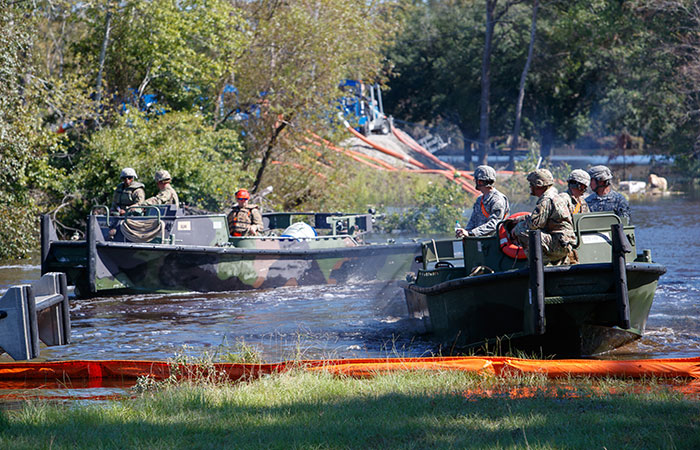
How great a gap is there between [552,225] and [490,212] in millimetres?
1945

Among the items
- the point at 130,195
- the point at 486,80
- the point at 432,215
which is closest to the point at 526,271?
the point at 130,195

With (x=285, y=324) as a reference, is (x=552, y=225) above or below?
above

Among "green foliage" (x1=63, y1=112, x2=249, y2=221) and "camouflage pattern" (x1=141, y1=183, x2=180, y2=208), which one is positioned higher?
"green foliage" (x1=63, y1=112, x2=249, y2=221)

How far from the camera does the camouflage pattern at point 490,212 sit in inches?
413

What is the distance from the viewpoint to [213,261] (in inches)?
594

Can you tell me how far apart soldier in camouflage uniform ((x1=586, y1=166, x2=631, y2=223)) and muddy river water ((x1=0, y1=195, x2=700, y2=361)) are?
5.34 ft

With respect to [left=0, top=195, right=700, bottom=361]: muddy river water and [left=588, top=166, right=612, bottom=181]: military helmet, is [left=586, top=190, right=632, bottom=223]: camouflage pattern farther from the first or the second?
[left=0, top=195, right=700, bottom=361]: muddy river water

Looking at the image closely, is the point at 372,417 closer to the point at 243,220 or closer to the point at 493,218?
the point at 493,218

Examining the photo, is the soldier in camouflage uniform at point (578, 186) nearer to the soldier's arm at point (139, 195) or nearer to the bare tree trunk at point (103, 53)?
the soldier's arm at point (139, 195)

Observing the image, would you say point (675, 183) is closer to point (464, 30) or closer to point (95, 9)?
point (464, 30)

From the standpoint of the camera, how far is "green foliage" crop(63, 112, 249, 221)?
20.1 meters

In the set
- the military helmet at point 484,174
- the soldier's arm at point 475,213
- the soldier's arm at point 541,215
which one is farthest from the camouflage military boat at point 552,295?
the military helmet at point 484,174

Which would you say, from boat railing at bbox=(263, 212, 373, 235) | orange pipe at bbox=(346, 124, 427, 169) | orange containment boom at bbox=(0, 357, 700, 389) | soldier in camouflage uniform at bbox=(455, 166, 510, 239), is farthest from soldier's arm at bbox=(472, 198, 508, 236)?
orange pipe at bbox=(346, 124, 427, 169)

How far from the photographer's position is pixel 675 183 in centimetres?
4275
